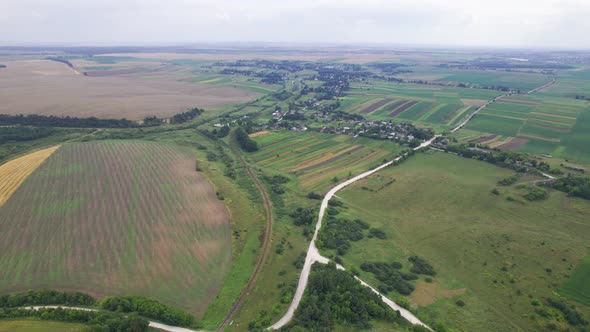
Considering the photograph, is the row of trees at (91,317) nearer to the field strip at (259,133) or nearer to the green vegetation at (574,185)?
the field strip at (259,133)

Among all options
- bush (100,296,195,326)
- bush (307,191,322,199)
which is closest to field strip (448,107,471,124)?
bush (307,191,322,199)

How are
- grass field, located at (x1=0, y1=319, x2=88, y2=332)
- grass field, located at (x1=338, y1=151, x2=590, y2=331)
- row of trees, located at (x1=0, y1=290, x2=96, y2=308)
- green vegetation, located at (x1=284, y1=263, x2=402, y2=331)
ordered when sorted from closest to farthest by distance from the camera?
grass field, located at (x1=0, y1=319, x2=88, y2=332) → green vegetation, located at (x1=284, y1=263, x2=402, y2=331) → row of trees, located at (x1=0, y1=290, x2=96, y2=308) → grass field, located at (x1=338, y1=151, x2=590, y2=331)

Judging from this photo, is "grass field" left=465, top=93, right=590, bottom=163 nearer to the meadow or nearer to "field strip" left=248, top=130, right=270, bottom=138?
the meadow

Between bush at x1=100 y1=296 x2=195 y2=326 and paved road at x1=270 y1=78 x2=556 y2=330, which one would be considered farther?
paved road at x1=270 y1=78 x2=556 y2=330

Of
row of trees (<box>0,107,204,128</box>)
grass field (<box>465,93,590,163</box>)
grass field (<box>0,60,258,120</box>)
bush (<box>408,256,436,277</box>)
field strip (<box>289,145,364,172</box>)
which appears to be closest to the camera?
bush (<box>408,256,436,277</box>)

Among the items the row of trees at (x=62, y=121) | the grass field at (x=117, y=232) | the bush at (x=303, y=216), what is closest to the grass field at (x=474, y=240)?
the bush at (x=303, y=216)

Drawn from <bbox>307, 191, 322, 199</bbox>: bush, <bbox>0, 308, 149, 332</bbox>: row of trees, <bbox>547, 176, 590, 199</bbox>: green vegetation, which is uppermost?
<bbox>547, 176, 590, 199</bbox>: green vegetation
